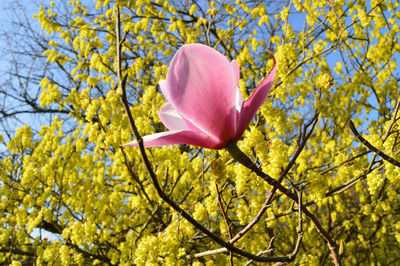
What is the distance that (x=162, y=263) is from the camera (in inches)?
53.2

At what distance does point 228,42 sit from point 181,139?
157 inches

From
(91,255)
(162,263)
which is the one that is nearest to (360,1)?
(162,263)

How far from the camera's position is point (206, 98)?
440mm

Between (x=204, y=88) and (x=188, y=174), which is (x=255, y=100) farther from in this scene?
(x=188, y=174)

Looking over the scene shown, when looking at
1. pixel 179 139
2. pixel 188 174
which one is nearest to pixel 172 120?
pixel 179 139

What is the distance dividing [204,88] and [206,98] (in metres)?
0.01

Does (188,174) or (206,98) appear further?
(188,174)

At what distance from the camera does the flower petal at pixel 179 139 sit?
0.41 meters

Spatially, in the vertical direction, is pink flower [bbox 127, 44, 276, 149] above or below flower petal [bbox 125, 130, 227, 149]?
above

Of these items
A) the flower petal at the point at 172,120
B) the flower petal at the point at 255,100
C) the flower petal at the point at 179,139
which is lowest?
the flower petal at the point at 179,139

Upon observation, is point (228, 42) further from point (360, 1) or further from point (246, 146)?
point (246, 146)

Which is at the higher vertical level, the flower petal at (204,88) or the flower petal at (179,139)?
the flower petal at (204,88)

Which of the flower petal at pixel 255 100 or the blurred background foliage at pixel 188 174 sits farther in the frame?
the blurred background foliage at pixel 188 174

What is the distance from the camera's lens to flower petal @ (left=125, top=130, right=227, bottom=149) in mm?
415
